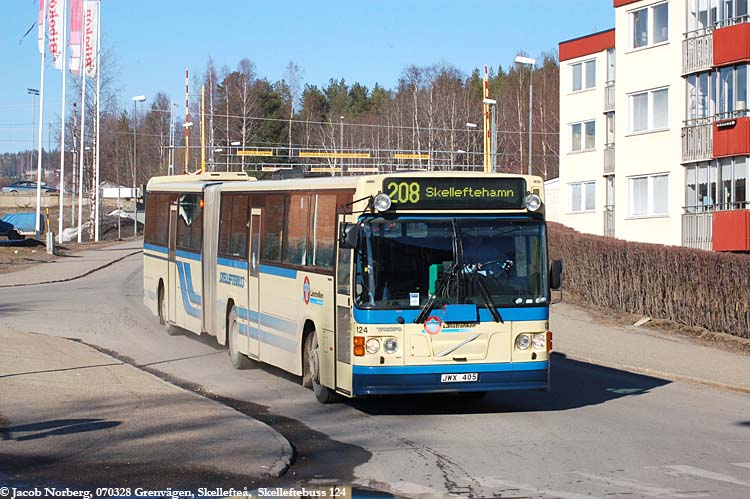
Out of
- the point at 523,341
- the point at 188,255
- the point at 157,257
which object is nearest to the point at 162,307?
the point at 157,257

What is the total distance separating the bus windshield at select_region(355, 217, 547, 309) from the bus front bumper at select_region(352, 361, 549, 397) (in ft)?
2.38

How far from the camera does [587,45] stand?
157ft

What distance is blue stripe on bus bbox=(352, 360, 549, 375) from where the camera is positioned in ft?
39.4

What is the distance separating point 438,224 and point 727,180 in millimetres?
24333

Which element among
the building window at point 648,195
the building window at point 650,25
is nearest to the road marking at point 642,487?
the building window at point 648,195

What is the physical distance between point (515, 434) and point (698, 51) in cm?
2727

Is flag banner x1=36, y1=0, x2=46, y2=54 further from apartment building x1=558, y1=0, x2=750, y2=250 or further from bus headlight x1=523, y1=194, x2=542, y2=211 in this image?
bus headlight x1=523, y1=194, x2=542, y2=211

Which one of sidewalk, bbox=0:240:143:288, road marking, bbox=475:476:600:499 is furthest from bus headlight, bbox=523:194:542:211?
sidewalk, bbox=0:240:143:288

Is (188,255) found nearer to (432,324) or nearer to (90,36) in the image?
(432,324)

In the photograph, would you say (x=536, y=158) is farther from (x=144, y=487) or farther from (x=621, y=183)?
(x=144, y=487)

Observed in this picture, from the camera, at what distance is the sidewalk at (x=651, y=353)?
16.9m

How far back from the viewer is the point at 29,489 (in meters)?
7.85

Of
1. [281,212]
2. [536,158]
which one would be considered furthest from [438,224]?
[536,158]

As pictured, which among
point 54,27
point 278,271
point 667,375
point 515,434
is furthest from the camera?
point 54,27
